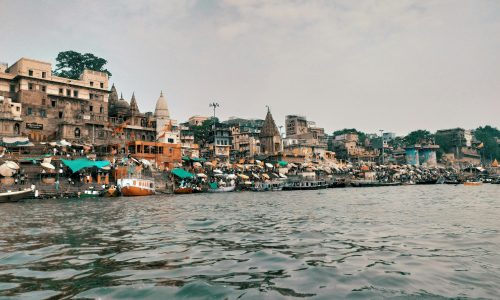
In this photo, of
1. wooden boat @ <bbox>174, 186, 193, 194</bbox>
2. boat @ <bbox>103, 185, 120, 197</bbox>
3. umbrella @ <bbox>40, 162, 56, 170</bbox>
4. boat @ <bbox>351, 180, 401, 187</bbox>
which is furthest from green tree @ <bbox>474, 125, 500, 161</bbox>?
umbrella @ <bbox>40, 162, 56, 170</bbox>

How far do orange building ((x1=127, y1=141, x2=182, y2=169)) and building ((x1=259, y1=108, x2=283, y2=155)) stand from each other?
2777 centimetres

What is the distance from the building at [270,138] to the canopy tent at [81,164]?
43.6 metres

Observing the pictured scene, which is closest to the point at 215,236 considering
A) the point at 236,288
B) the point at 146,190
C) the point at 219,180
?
the point at 236,288

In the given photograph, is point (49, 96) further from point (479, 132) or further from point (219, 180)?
point (479, 132)

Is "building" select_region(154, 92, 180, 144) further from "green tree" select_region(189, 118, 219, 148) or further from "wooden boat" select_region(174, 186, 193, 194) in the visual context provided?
"wooden boat" select_region(174, 186, 193, 194)

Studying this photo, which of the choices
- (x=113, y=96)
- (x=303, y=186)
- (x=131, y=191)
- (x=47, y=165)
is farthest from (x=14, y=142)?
(x=303, y=186)

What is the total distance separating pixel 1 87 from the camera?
54875 mm

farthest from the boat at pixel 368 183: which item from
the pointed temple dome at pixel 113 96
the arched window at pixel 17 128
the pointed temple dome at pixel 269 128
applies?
the arched window at pixel 17 128

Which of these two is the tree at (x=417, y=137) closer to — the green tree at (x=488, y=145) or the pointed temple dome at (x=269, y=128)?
the green tree at (x=488, y=145)

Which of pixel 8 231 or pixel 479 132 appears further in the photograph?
pixel 479 132

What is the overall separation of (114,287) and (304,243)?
19.0ft

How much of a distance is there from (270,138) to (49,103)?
45.3m

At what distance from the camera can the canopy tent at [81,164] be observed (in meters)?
41.5

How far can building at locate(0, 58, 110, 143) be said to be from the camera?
5416 centimetres
